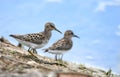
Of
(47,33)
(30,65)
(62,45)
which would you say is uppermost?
(47,33)

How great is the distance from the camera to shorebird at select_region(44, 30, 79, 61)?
18.8m

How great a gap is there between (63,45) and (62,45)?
→ 6 centimetres

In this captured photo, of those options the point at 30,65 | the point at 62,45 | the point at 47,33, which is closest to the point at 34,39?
the point at 47,33

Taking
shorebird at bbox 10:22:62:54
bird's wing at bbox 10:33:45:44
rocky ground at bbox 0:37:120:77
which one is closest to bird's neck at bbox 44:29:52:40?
shorebird at bbox 10:22:62:54

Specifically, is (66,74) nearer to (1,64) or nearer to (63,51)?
(1,64)

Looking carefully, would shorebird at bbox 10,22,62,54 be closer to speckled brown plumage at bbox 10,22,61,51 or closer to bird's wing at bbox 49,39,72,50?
speckled brown plumage at bbox 10,22,61,51

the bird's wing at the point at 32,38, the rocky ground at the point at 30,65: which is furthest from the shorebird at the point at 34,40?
the rocky ground at the point at 30,65

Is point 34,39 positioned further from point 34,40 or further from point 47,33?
point 47,33

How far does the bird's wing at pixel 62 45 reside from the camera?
19.0 metres

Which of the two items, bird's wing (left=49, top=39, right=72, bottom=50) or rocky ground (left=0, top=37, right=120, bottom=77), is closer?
rocky ground (left=0, top=37, right=120, bottom=77)

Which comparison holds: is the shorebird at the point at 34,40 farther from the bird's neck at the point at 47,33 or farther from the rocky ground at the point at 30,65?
the rocky ground at the point at 30,65

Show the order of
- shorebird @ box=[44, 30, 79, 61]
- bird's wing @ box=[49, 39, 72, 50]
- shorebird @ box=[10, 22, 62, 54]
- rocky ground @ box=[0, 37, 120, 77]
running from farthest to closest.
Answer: bird's wing @ box=[49, 39, 72, 50] < shorebird @ box=[44, 30, 79, 61] < shorebird @ box=[10, 22, 62, 54] < rocky ground @ box=[0, 37, 120, 77]

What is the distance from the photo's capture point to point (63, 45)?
19422 millimetres

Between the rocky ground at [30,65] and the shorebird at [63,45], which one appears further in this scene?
the shorebird at [63,45]
